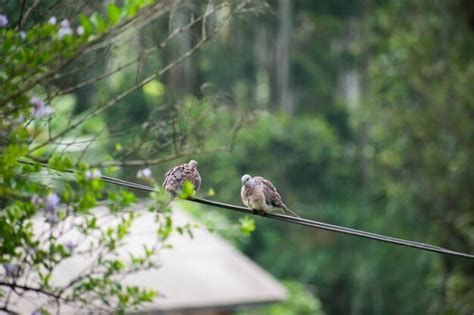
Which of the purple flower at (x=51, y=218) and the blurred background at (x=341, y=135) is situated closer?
the purple flower at (x=51, y=218)

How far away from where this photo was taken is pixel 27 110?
146 inches

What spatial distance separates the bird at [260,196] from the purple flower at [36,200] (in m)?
1.51

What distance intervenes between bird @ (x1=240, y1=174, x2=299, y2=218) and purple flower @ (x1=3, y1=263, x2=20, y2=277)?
143 cm

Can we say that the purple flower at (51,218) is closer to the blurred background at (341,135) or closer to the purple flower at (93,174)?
the purple flower at (93,174)

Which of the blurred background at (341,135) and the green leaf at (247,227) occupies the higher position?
the blurred background at (341,135)

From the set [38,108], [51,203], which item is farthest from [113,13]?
[51,203]

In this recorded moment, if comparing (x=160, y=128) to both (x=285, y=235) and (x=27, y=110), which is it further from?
(x=285, y=235)

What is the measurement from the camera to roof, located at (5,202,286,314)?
9281 mm

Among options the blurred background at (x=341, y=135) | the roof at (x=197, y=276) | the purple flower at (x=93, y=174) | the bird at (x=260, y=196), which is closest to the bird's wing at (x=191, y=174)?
the blurred background at (x=341, y=135)

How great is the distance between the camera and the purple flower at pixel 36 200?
140 inches

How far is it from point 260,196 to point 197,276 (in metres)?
5.56

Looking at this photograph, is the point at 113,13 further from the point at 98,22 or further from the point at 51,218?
the point at 51,218

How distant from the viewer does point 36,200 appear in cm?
356

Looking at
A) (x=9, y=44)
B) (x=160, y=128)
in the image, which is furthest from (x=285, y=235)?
(x=9, y=44)
